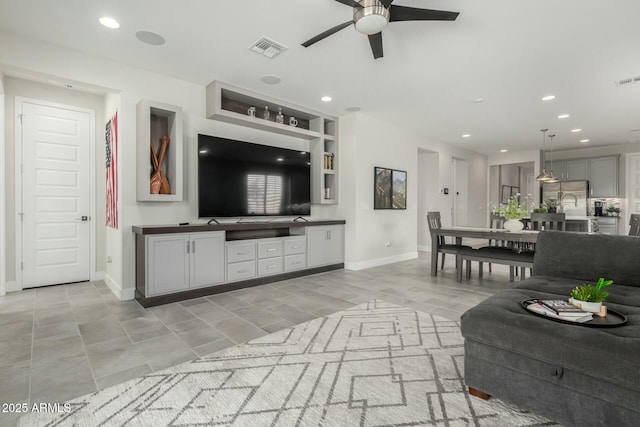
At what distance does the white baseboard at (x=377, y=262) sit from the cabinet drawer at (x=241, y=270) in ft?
6.24

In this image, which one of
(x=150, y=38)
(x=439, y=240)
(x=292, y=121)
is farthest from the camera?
(x=292, y=121)

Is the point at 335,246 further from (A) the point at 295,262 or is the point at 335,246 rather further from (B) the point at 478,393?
(B) the point at 478,393

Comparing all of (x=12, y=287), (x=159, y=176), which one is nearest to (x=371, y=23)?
(x=159, y=176)

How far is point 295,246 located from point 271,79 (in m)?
2.36

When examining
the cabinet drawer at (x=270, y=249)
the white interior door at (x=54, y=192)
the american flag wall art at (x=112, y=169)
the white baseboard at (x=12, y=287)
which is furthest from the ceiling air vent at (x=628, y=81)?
the white baseboard at (x=12, y=287)

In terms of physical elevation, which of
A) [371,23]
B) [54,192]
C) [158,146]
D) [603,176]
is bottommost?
[54,192]

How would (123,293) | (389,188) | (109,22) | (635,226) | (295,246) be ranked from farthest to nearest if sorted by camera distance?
1. (389,188)
2. (295,246)
3. (635,226)
4. (123,293)
5. (109,22)

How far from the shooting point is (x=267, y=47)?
3.29 m

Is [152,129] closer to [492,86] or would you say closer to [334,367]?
[334,367]

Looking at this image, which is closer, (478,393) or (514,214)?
(478,393)

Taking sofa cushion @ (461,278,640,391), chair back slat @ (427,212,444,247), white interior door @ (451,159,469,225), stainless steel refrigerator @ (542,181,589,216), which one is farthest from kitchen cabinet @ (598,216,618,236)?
sofa cushion @ (461,278,640,391)

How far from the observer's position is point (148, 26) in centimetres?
292

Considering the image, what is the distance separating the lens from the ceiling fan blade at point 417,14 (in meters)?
Result: 2.27

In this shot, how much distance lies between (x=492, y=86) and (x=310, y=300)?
3.72m
